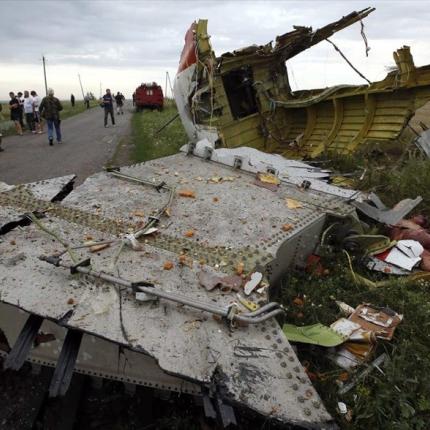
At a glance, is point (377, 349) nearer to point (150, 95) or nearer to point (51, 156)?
point (51, 156)

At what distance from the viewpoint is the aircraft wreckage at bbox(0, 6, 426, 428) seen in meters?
2.03

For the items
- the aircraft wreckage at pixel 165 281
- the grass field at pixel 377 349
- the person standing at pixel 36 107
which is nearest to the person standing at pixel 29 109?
the person standing at pixel 36 107

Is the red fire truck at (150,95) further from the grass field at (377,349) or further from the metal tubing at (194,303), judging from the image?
the metal tubing at (194,303)

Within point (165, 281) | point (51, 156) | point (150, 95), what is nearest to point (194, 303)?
point (165, 281)

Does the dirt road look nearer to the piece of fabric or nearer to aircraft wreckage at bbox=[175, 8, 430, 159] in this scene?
aircraft wreckage at bbox=[175, 8, 430, 159]

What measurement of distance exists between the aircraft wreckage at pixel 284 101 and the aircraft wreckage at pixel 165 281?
3.24 m

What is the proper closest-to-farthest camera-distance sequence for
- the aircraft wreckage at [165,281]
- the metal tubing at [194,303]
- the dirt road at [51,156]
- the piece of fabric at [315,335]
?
the aircraft wreckage at [165,281]
the metal tubing at [194,303]
the piece of fabric at [315,335]
the dirt road at [51,156]

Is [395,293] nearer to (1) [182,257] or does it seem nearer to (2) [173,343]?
(1) [182,257]

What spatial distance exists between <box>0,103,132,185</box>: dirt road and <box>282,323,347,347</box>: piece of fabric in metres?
5.56

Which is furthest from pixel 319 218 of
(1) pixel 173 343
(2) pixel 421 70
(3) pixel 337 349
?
(2) pixel 421 70

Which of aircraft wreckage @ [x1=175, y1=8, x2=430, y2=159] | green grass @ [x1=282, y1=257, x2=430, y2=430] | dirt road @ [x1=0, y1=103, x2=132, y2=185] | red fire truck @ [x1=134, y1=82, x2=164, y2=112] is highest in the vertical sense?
red fire truck @ [x1=134, y1=82, x2=164, y2=112]

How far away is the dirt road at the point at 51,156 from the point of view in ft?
25.5

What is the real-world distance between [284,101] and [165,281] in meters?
6.49

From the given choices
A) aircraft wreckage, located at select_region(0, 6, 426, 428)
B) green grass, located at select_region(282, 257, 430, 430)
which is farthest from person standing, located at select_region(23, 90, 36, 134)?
green grass, located at select_region(282, 257, 430, 430)
